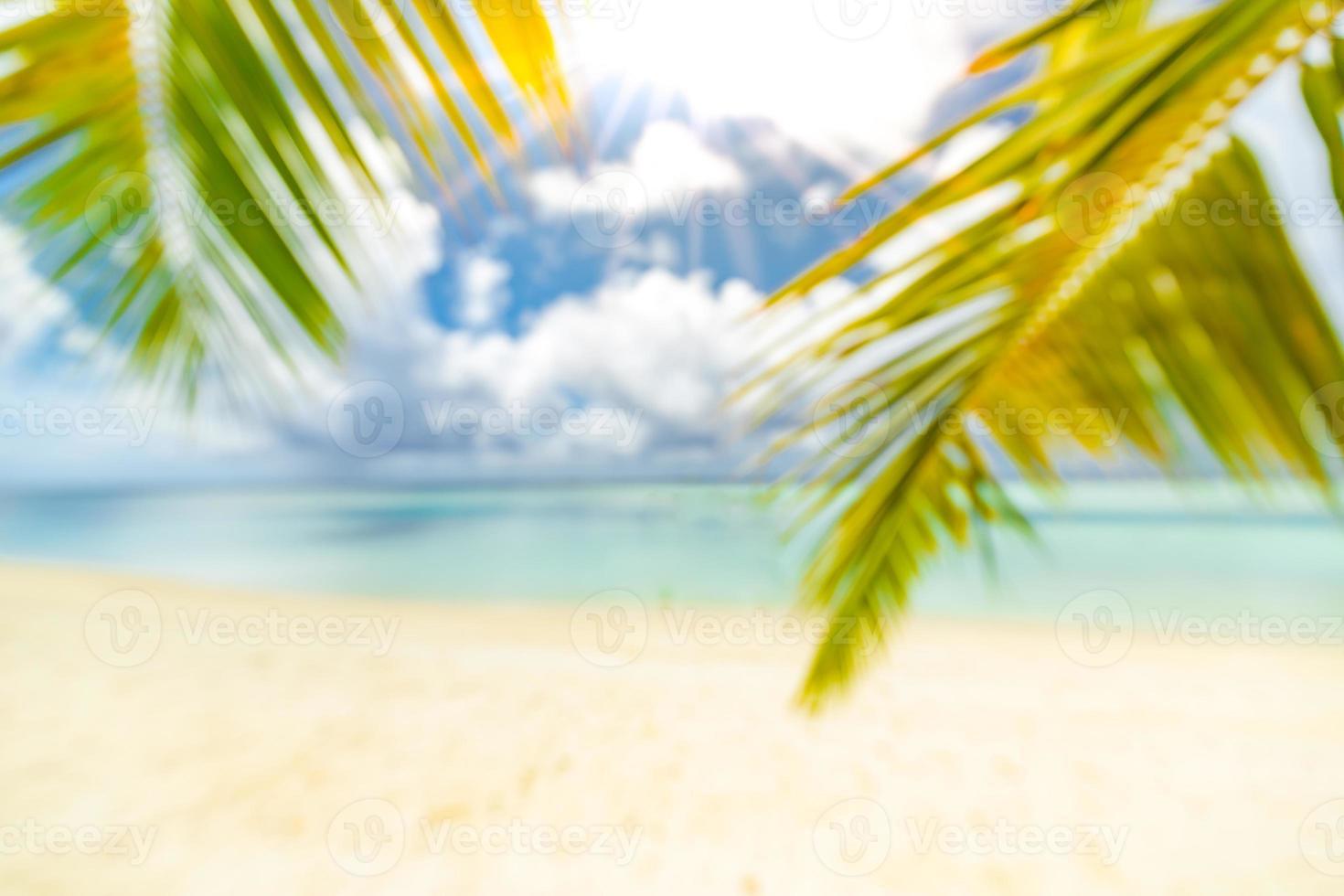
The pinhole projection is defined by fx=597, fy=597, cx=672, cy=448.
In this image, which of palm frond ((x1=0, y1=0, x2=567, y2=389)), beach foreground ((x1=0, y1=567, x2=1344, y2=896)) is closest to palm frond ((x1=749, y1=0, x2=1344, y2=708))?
palm frond ((x1=0, y1=0, x2=567, y2=389))

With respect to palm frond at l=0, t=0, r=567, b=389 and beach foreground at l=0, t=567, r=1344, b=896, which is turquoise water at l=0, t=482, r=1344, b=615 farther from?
palm frond at l=0, t=0, r=567, b=389

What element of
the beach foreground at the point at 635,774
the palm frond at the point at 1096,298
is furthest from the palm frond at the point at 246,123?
the beach foreground at the point at 635,774

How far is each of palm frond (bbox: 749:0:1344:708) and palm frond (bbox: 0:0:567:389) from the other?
39 centimetres

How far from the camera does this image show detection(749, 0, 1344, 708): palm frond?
0.52m

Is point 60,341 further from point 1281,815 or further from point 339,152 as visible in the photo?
point 1281,815

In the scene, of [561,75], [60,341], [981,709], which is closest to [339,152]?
[561,75]

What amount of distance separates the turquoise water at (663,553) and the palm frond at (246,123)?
6567mm

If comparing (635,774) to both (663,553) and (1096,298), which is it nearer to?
(1096,298)

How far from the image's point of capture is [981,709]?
4.70 metres

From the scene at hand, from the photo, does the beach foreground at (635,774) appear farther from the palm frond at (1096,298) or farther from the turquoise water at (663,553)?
the turquoise water at (663,553)

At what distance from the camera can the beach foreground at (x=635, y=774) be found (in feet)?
8.84

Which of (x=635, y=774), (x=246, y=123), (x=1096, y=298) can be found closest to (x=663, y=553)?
(x=635, y=774)

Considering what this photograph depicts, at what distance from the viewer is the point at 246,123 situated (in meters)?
0.57

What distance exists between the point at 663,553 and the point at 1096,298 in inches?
613
